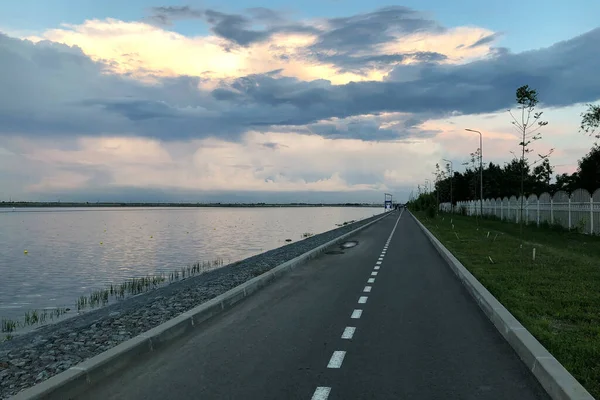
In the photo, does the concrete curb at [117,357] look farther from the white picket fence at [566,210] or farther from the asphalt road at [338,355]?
the white picket fence at [566,210]

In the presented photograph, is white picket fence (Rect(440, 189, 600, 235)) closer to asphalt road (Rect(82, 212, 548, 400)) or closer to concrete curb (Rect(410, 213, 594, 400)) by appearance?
asphalt road (Rect(82, 212, 548, 400))

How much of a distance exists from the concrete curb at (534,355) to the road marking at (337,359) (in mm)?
2214

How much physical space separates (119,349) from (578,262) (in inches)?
576

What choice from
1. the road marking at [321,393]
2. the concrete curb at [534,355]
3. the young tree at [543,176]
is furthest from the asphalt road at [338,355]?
the young tree at [543,176]

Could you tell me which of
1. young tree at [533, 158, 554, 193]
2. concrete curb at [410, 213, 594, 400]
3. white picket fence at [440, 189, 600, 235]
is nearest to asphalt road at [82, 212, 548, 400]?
concrete curb at [410, 213, 594, 400]

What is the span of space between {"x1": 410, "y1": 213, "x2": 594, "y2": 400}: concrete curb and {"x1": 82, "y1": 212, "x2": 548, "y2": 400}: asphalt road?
0.42 ft

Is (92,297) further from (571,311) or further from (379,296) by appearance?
(571,311)

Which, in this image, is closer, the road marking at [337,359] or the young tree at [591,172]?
the road marking at [337,359]

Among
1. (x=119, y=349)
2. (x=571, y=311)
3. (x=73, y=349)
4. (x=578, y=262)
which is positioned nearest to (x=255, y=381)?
(x=119, y=349)

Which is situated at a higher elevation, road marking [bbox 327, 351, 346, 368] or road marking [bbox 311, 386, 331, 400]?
road marking [bbox 311, 386, 331, 400]

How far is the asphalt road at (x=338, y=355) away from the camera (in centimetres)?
551

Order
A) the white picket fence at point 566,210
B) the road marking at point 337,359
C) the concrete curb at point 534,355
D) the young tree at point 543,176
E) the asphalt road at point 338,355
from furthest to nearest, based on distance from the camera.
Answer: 1. the young tree at point 543,176
2. the white picket fence at point 566,210
3. the road marking at point 337,359
4. the asphalt road at point 338,355
5. the concrete curb at point 534,355

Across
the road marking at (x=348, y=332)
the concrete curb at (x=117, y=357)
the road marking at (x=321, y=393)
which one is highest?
the concrete curb at (x=117, y=357)

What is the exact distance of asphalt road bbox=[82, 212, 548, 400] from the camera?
5508 mm
